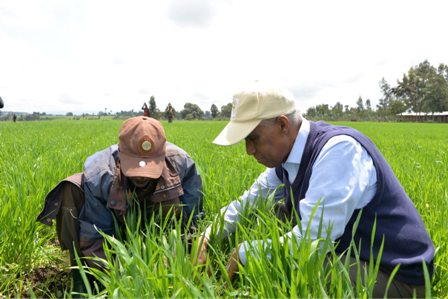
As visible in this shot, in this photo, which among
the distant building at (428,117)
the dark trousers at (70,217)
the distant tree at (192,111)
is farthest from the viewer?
the distant tree at (192,111)

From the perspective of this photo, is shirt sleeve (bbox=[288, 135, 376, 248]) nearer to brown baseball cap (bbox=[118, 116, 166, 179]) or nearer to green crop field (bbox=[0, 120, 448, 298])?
green crop field (bbox=[0, 120, 448, 298])

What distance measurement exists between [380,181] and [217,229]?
0.85m

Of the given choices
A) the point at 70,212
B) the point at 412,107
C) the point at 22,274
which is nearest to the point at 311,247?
the point at 70,212

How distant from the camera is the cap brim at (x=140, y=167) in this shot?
5.43 ft

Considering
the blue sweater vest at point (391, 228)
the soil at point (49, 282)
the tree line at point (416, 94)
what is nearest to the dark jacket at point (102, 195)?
the soil at point (49, 282)

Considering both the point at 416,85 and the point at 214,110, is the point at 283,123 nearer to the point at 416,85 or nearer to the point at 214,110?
the point at 416,85

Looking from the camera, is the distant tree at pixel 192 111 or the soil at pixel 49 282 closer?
the soil at pixel 49 282

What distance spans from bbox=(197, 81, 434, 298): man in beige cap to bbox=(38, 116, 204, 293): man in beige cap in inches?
21.2

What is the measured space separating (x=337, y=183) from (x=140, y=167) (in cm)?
→ 107

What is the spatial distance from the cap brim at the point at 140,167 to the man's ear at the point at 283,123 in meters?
0.74

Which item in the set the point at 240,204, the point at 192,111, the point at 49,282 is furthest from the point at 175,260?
the point at 192,111

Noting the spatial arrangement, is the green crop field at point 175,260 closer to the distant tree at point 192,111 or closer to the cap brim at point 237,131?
the cap brim at point 237,131

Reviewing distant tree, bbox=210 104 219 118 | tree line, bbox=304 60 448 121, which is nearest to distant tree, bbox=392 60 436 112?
tree line, bbox=304 60 448 121

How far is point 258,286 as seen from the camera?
1.04 m
